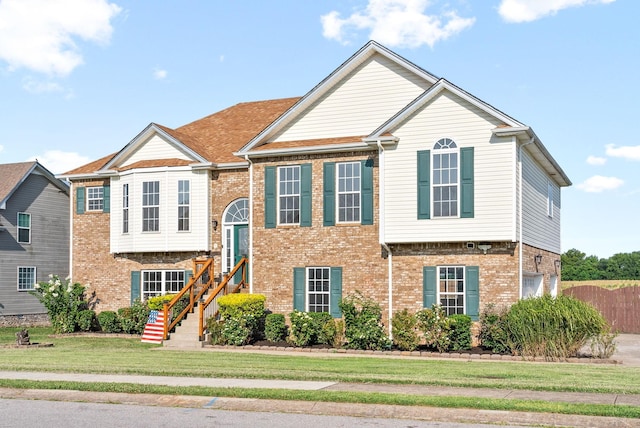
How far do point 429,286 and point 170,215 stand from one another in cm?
979

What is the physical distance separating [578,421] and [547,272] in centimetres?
1672

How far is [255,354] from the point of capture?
66.8ft

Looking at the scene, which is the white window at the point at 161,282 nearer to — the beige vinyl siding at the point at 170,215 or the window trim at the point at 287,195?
the beige vinyl siding at the point at 170,215

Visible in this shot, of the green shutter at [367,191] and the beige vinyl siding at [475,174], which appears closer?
the beige vinyl siding at [475,174]

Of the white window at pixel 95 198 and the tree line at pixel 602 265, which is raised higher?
the white window at pixel 95 198

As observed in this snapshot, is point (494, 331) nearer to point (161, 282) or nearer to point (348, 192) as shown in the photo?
point (348, 192)

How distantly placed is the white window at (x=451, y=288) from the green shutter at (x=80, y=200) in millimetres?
14517

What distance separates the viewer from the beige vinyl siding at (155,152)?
2730cm

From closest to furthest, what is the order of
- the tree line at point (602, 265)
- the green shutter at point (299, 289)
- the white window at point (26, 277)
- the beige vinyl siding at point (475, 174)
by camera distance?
the beige vinyl siding at point (475, 174) < the green shutter at point (299, 289) < the white window at point (26, 277) < the tree line at point (602, 265)

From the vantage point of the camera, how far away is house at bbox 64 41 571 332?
70.5 ft

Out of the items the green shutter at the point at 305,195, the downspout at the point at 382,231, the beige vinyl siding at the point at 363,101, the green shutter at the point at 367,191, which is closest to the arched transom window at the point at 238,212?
the green shutter at the point at 305,195

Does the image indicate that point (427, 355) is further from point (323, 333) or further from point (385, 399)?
point (385, 399)

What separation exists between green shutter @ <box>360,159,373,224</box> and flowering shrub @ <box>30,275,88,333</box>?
11770mm

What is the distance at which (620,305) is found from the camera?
31.8 meters
